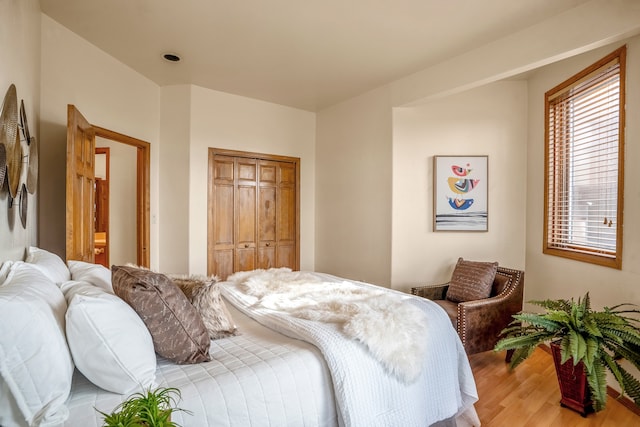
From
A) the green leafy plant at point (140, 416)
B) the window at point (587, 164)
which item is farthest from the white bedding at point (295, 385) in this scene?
the window at point (587, 164)

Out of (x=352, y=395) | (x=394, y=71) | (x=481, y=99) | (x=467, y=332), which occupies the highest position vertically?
(x=394, y=71)

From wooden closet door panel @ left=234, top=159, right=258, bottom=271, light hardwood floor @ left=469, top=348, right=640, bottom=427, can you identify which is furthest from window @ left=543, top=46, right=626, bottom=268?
wooden closet door panel @ left=234, top=159, right=258, bottom=271

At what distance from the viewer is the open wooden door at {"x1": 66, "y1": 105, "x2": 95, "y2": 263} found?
7.80ft

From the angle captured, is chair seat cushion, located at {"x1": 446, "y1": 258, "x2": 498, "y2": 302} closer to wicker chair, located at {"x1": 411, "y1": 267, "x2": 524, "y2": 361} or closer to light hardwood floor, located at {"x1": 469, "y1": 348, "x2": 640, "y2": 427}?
wicker chair, located at {"x1": 411, "y1": 267, "x2": 524, "y2": 361}

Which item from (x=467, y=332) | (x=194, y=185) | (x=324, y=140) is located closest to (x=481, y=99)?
(x=324, y=140)

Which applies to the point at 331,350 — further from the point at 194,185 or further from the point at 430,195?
the point at 194,185

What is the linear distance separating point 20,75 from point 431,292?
344 cm

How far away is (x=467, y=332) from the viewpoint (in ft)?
9.02

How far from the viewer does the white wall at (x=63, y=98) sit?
2.63m

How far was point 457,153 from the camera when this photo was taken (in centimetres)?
374

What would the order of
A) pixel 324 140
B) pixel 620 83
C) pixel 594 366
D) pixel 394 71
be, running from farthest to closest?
pixel 324 140
pixel 394 71
pixel 620 83
pixel 594 366

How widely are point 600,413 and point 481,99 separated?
2.87m

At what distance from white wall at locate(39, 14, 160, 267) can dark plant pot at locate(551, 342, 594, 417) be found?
3677mm

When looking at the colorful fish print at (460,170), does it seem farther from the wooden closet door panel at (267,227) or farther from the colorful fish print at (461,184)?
the wooden closet door panel at (267,227)
